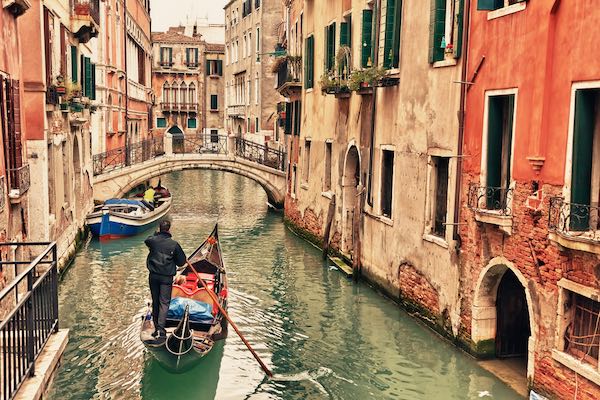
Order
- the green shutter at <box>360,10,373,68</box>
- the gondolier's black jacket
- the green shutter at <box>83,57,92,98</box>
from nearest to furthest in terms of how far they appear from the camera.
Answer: the gondolier's black jacket, the green shutter at <box>360,10,373,68</box>, the green shutter at <box>83,57,92,98</box>

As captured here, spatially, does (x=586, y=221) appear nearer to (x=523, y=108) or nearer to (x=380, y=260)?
(x=523, y=108)

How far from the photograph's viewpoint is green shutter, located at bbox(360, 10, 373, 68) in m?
13.0

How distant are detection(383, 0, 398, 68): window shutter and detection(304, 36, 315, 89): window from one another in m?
5.72

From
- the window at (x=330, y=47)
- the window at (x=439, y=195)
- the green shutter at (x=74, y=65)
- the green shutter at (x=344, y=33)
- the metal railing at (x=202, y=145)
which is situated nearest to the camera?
the window at (x=439, y=195)

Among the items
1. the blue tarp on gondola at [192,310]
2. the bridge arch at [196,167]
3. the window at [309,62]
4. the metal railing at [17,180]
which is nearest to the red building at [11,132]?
the metal railing at [17,180]

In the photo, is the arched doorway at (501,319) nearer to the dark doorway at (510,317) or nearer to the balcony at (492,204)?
the dark doorway at (510,317)

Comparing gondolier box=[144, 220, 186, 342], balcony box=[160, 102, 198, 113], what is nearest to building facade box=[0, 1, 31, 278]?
gondolier box=[144, 220, 186, 342]

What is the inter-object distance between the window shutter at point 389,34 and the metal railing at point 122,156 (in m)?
12.0

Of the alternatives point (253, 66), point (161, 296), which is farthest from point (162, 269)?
point (253, 66)

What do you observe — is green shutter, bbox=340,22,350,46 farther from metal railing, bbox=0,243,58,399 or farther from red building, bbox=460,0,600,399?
metal railing, bbox=0,243,58,399

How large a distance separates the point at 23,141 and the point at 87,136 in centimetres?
876

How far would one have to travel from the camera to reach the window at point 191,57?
152 feet

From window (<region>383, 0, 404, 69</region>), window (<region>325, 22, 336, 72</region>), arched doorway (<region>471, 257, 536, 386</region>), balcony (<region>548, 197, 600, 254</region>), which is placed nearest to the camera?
balcony (<region>548, 197, 600, 254</region>)

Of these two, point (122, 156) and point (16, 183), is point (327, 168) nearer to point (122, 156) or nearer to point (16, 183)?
point (16, 183)
